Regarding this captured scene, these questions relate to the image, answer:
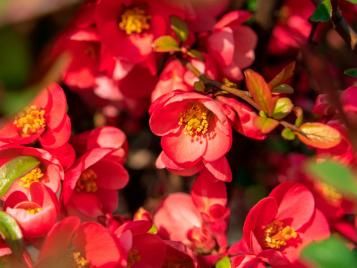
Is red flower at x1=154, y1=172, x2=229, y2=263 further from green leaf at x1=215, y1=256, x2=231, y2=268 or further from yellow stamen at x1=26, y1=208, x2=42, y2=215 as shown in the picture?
yellow stamen at x1=26, y1=208, x2=42, y2=215

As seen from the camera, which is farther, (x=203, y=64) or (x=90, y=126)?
(x=90, y=126)

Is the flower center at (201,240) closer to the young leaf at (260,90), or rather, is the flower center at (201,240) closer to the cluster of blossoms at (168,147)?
the cluster of blossoms at (168,147)

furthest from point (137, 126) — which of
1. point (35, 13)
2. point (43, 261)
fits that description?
point (35, 13)

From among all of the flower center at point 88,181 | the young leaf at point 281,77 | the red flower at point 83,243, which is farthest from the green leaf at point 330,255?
the flower center at point 88,181

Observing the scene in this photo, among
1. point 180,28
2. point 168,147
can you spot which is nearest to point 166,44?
point 180,28

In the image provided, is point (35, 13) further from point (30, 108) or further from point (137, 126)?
point (137, 126)

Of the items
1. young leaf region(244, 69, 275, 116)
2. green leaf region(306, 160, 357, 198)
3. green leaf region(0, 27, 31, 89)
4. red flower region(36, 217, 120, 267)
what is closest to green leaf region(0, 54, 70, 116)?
green leaf region(0, 27, 31, 89)

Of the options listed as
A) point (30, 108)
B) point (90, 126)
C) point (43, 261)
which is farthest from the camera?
point (90, 126)
